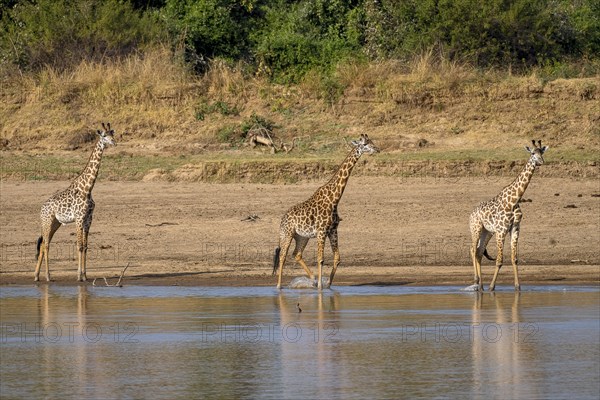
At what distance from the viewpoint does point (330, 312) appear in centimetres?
1307

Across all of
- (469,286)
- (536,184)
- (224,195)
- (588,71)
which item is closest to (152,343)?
(469,286)

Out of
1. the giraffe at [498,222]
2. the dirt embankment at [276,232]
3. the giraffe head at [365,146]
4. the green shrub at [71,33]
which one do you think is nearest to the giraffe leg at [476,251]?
the giraffe at [498,222]

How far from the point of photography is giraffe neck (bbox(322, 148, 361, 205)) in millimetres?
14898

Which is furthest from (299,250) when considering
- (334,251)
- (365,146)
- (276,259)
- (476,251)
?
(476,251)

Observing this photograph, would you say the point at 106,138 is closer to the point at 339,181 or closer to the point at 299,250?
the point at 299,250

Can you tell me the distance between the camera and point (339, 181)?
1508 centimetres

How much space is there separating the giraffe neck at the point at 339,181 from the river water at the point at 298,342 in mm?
1101

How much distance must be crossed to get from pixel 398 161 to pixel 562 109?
4.13 m

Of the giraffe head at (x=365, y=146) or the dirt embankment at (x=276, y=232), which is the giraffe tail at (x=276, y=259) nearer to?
the dirt embankment at (x=276, y=232)

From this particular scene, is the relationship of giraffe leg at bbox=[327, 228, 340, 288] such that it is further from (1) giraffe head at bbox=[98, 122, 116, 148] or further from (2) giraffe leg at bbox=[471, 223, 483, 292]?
(1) giraffe head at bbox=[98, 122, 116, 148]

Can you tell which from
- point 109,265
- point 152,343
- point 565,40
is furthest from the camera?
point 565,40

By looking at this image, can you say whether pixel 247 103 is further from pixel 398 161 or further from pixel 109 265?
pixel 109 265

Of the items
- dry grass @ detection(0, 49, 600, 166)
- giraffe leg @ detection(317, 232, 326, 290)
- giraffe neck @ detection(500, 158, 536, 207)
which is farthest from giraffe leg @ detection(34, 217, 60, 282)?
dry grass @ detection(0, 49, 600, 166)

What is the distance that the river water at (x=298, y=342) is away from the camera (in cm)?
984
